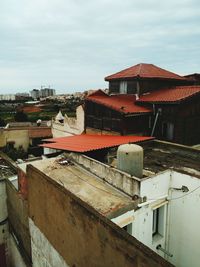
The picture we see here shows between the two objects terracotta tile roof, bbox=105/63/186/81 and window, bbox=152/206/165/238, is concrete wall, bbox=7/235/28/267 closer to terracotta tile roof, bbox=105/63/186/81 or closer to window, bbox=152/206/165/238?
window, bbox=152/206/165/238

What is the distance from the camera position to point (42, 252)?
12.0m

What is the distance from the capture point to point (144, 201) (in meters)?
9.85

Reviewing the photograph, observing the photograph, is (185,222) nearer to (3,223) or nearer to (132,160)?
(132,160)

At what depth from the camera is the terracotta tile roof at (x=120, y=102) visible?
702 inches

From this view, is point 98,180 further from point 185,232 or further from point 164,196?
point 185,232

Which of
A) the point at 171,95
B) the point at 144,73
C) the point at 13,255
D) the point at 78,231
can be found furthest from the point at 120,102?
the point at 13,255

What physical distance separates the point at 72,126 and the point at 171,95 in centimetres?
1318

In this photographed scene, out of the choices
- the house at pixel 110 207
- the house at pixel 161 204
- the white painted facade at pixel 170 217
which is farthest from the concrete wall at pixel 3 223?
the white painted facade at pixel 170 217

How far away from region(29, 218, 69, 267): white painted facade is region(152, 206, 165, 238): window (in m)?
4.03

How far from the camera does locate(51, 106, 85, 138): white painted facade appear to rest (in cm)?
2675

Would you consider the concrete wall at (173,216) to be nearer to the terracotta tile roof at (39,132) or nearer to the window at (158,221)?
the window at (158,221)

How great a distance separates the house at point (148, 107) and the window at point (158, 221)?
7.66 meters

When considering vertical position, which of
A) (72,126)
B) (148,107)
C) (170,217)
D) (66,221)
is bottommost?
(170,217)

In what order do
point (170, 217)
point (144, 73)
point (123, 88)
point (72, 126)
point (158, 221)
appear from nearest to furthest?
point (170, 217) < point (158, 221) < point (144, 73) < point (123, 88) < point (72, 126)
